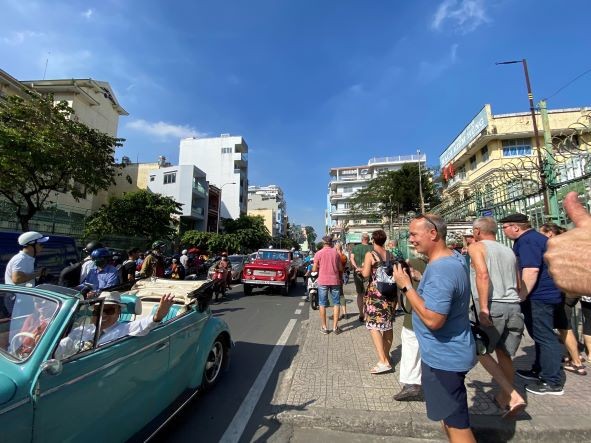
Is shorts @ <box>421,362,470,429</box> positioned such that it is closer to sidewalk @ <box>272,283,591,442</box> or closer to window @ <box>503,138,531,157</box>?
sidewalk @ <box>272,283,591,442</box>

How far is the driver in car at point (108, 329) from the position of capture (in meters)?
2.22

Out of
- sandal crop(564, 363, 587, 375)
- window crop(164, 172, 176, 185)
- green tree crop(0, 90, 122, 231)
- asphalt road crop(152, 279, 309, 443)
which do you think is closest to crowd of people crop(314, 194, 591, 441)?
sandal crop(564, 363, 587, 375)

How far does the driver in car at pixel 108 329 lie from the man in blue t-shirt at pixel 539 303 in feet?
12.3

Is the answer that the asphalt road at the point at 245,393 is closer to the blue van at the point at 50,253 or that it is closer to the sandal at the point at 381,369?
the sandal at the point at 381,369

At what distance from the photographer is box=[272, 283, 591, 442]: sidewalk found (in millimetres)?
2898

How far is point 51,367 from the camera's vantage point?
189 cm

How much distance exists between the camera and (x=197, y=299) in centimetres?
391

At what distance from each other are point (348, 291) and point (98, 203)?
29.0m

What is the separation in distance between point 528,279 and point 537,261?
8.5 inches

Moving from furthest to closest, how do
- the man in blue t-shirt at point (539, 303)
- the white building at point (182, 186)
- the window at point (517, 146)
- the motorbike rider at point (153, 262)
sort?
the white building at point (182, 186) < the window at point (517, 146) < the motorbike rider at point (153, 262) < the man in blue t-shirt at point (539, 303)

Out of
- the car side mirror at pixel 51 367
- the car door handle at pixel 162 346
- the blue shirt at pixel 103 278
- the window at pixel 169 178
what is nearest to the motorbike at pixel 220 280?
the blue shirt at pixel 103 278

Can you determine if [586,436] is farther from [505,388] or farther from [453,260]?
[453,260]

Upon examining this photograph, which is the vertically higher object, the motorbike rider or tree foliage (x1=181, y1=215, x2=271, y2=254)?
tree foliage (x1=181, y1=215, x2=271, y2=254)

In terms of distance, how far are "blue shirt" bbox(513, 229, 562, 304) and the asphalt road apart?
3135 mm
